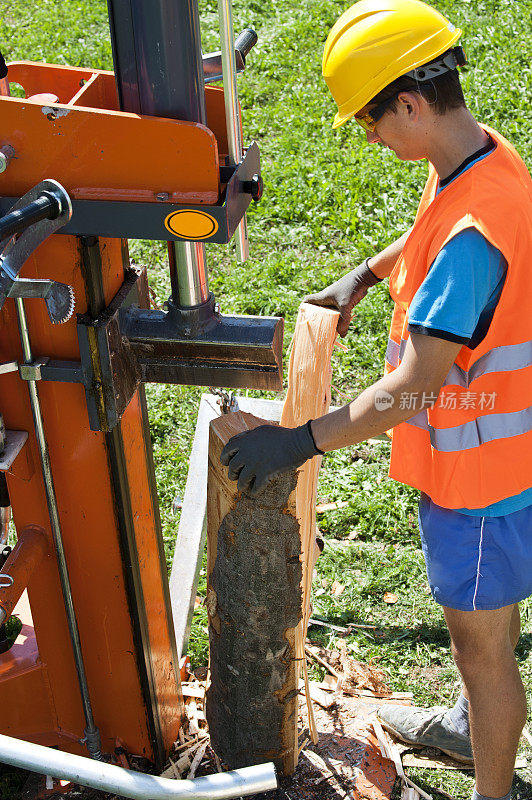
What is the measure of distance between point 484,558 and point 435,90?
1.34 m

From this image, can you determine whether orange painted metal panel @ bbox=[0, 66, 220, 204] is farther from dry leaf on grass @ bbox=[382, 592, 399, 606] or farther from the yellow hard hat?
dry leaf on grass @ bbox=[382, 592, 399, 606]

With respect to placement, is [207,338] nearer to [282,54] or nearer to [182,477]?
[182,477]

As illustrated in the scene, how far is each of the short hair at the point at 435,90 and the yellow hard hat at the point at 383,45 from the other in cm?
3

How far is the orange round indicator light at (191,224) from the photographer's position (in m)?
2.00

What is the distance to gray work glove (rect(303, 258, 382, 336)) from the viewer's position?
3168 mm

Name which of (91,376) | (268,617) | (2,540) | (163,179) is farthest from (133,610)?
(163,179)

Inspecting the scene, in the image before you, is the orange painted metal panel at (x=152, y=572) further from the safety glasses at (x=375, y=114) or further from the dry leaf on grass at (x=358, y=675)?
the safety glasses at (x=375, y=114)

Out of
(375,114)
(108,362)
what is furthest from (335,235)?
(108,362)

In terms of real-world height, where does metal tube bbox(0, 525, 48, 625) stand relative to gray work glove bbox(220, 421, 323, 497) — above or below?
below

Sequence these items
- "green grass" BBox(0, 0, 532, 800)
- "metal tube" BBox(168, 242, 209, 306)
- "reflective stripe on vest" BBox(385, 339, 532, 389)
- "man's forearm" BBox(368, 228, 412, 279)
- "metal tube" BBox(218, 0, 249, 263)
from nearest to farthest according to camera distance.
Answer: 1. "metal tube" BBox(218, 0, 249, 263)
2. "metal tube" BBox(168, 242, 209, 306)
3. "reflective stripe on vest" BBox(385, 339, 532, 389)
4. "man's forearm" BBox(368, 228, 412, 279)
5. "green grass" BBox(0, 0, 532, 800)

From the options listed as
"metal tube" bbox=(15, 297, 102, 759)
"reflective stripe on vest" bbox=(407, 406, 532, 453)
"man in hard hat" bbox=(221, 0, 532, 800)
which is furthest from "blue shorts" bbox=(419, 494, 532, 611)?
"metal tube" bbox=(15, 297, 102, 759)

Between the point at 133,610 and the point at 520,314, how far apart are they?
145 cm

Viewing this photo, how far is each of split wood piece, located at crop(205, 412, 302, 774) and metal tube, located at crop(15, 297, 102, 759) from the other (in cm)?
41

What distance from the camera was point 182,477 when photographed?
4430 millimetres
